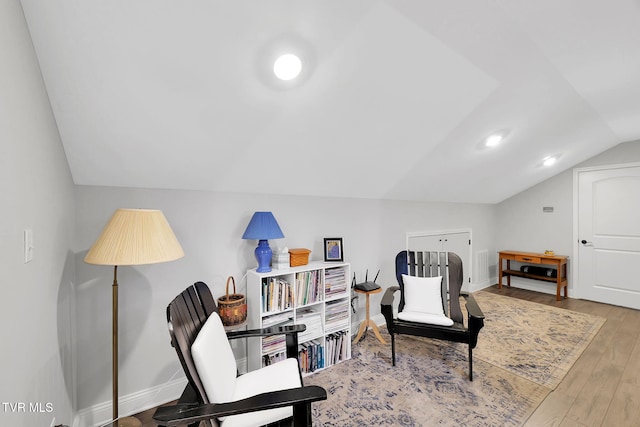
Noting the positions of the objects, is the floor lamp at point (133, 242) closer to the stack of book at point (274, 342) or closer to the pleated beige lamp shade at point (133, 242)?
the pleated beige lamp shade at point (133, 242)

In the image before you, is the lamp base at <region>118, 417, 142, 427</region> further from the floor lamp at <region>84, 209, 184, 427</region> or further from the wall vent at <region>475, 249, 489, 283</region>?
the wall vent at <region>475, 249, 489, 283</region>

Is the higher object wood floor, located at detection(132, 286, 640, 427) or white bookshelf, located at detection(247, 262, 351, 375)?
white bookshelf, located at detection(247, 262, 351, 375)

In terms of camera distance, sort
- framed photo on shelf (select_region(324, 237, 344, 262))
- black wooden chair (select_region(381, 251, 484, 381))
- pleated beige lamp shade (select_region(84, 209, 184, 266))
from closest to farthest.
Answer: pleated beige lamp shade (select_region(84, 209, 184, 266))
black wooden chair (select_region(381, 251, 484, 381))
framed photo on shelf (select_region(324, 237, 344, 262))

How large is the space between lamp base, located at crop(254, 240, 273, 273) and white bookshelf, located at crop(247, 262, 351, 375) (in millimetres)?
53

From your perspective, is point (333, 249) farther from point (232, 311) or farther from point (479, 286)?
point (479, 286)

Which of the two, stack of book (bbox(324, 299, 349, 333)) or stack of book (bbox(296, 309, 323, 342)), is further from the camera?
stack of book (bbox(324, 299, 349, 333))

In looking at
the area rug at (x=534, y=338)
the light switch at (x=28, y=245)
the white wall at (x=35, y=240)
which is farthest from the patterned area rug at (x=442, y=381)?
the light switch at (x=28, y=245)

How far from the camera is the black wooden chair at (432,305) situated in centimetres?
238

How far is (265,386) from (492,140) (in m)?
2.97

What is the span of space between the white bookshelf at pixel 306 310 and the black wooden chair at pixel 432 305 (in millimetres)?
453

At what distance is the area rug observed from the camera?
8.20 ft

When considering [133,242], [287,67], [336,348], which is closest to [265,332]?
[133,242]

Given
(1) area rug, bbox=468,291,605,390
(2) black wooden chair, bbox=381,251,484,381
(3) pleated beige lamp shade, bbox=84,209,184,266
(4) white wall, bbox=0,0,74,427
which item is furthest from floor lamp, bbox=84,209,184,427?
(1) area rug, bbox=468,291,605,390

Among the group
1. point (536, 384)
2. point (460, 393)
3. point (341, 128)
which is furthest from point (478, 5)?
point (536, 384)
